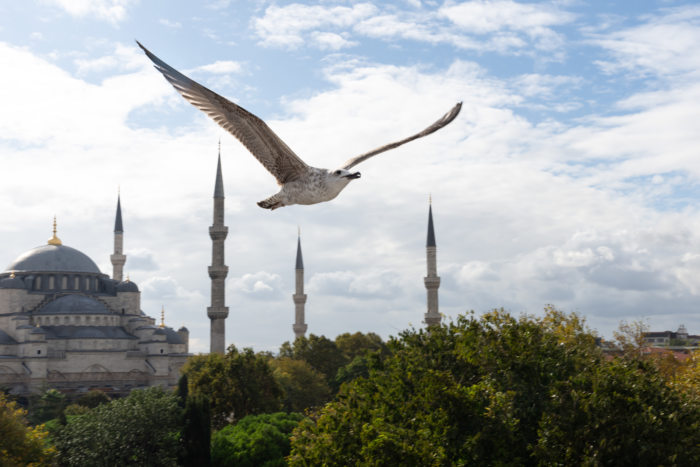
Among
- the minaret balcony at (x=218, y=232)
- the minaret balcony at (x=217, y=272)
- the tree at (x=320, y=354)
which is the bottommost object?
the tree at (x=320, y=354)

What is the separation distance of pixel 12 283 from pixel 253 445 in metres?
47.9

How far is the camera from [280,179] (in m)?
7.86

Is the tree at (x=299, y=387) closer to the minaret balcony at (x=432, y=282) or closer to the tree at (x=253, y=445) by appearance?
the minaret balcony at (x=432, y=282)

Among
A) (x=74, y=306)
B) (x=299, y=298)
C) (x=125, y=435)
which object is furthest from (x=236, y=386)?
(x=74, y=306)

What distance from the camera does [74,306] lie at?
67000 mm

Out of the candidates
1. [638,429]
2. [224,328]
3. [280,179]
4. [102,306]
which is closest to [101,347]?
[102,306]

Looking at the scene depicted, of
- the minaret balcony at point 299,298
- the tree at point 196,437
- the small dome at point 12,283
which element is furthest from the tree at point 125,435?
the small dome at point 12,283

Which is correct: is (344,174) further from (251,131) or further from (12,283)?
(12,283)

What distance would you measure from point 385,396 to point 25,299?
56885 millimetres

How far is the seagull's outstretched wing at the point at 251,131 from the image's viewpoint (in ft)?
23.8

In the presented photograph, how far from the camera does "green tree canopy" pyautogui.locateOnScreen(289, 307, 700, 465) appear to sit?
14844 mm

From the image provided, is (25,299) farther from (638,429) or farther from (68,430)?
(638,429)

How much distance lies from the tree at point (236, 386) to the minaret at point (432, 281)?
907 inches

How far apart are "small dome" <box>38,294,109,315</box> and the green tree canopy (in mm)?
51051
